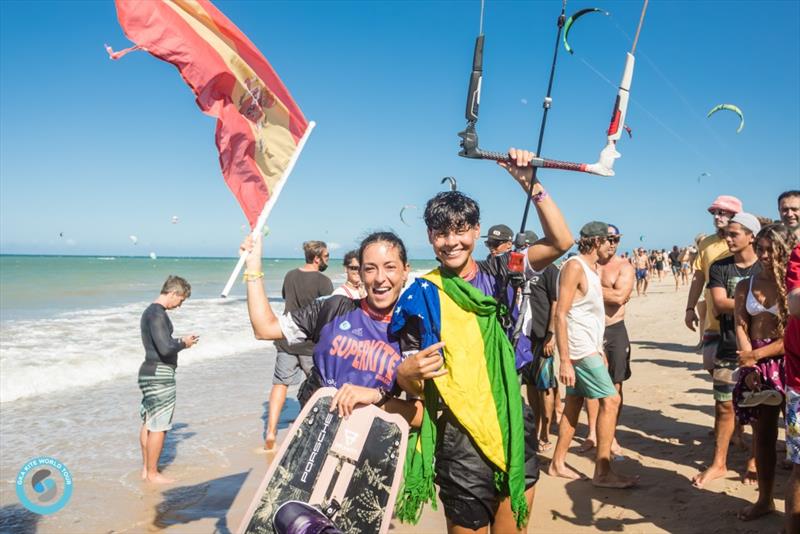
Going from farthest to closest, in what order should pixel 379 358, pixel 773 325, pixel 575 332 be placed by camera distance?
1. pixel 575 332
2. pixel 773 325
3. pixel 379 358

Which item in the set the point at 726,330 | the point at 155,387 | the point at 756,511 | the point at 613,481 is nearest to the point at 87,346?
the point at 155,387

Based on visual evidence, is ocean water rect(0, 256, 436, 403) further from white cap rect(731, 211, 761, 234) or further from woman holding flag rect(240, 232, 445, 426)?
white cap rect(731, 211, 761, 234)

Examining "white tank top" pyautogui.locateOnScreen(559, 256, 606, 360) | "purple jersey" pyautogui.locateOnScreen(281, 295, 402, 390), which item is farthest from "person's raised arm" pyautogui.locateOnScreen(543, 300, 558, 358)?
"purple jersey" pyautogui.locateOnScreen(281, 295, 402, 390)

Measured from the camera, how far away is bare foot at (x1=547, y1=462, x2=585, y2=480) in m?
4.49

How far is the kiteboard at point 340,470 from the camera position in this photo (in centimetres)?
239

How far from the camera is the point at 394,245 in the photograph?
2594mm

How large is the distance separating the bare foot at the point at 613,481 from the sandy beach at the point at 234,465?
0.21ft

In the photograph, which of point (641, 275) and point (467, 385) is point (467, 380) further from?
point (641, 275)

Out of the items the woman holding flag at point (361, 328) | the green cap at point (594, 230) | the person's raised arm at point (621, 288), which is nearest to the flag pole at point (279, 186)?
the woman holding flag at point (361, 328)

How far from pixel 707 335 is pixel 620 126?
3205mm

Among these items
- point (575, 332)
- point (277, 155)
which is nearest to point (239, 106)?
point (277, 155)

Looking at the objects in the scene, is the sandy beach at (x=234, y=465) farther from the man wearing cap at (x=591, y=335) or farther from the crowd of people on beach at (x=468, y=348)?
the crowd of people on beach at (x=468, y=348)

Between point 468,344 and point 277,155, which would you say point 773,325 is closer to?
point 468,344

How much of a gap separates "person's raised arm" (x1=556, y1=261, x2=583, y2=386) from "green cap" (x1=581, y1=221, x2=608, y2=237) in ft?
1.05
